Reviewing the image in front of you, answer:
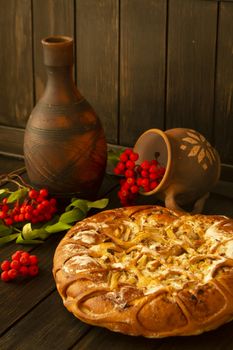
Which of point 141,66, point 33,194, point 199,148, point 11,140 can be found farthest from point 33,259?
point 11,140

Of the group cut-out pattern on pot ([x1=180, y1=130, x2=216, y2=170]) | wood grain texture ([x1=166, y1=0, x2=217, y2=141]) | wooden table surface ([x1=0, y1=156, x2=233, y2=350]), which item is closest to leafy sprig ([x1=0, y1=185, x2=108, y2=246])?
wooden table surface ([x1=0, y1=156, x2=233, y2=350])

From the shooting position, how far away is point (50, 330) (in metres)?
1.35

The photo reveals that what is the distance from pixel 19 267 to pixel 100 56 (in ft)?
2.15

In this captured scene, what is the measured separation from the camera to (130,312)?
130cm

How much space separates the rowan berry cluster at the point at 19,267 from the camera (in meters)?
1.49

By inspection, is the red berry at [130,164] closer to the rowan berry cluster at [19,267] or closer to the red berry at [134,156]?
the red berry at [134,156]

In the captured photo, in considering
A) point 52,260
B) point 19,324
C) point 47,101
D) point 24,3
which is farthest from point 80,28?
point 19,324

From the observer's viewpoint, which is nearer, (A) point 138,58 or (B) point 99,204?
(B) point 99,204

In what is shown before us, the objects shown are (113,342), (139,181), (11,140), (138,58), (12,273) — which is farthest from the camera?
(11,140)

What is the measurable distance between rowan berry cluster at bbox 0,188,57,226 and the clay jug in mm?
44

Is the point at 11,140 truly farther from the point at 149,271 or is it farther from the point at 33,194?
the point at 149,271

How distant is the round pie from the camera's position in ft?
4.26

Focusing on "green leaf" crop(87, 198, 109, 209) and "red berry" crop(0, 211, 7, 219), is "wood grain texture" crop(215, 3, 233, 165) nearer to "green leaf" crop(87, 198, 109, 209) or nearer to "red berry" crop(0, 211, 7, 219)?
"green leaf" crop(87, 198, 109, 209)

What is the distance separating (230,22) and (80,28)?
0.40 meters
